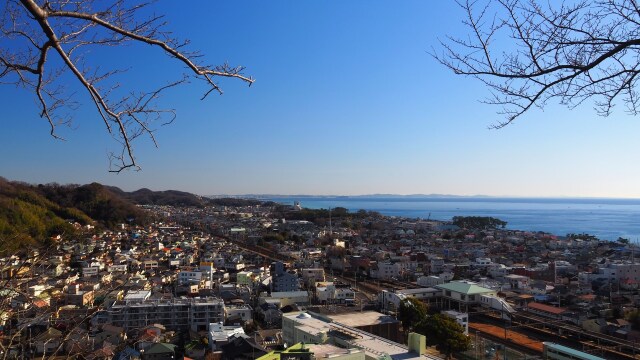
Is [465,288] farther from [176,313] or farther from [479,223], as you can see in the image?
[479,223]

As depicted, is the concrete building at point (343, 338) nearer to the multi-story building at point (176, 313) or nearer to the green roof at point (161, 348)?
the multi-story building at point (176, 313)

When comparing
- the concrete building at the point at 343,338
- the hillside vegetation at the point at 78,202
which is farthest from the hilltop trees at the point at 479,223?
the concrete building at the point at 343,338

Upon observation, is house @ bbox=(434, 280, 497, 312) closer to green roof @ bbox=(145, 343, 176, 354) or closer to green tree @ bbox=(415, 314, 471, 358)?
green tree @ bbox=(415, 314, 471, 358)

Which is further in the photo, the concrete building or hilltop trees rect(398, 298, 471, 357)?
hilltop trees rect(398, 298, 471, 357)

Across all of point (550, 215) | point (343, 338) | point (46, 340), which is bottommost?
point (550, 215)

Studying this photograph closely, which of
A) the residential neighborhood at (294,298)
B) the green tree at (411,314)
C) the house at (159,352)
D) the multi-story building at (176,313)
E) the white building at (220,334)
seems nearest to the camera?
the residential neighborhood at (294,298)

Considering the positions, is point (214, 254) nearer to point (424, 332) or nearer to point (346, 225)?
point (424, 332)

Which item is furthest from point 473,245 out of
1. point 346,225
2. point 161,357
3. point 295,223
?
point 161,357

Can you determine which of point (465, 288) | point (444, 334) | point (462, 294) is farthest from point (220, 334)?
point (465, 288)

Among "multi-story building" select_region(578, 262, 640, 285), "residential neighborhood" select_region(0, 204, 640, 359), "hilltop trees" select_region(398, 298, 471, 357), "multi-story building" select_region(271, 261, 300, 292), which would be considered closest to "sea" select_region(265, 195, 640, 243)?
"residential neighborhood" select_region(0, 204, 640, 359)
